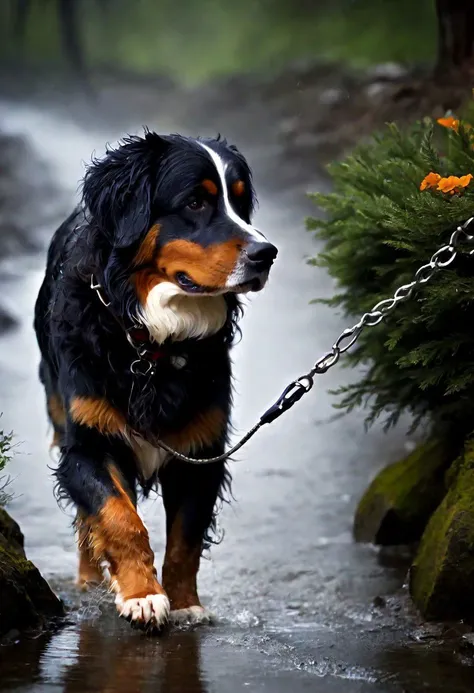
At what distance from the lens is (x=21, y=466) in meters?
7.00

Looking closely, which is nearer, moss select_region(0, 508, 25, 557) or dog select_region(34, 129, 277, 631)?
dog select_region(34, 129, 277, 631)

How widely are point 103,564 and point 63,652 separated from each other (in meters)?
0.46

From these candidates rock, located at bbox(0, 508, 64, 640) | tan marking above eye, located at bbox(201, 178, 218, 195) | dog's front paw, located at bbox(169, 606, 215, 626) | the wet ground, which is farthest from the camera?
dog's front paw, located at bbox(169, 606, 215, 626)

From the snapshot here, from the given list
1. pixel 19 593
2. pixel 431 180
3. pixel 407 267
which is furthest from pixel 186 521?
pixel 431 180

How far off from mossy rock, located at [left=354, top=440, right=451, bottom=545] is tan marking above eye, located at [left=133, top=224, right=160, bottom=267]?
1.90 meters

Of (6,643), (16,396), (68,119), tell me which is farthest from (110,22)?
(6,643)

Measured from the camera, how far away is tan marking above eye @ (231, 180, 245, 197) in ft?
11.8

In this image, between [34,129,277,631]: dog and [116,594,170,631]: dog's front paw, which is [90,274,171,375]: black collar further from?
[116,594,170,631]: dog's front paw

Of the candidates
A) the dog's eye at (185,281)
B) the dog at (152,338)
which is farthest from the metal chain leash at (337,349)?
the dog's eye at (185,281)

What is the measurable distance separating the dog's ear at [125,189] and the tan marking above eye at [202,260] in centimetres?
13

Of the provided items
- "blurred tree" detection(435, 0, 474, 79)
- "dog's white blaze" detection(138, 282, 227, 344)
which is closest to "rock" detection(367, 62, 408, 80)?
"blurred tree" detection(435, 0, 474, 79)

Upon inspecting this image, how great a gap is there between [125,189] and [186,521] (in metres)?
1.21

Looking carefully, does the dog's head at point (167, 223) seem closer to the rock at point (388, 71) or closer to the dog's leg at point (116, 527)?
the dog's leg at point (116, 527)

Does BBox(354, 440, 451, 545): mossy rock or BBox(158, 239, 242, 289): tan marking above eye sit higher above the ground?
BBox(158, 239, 242, 289): tan marking above eye
